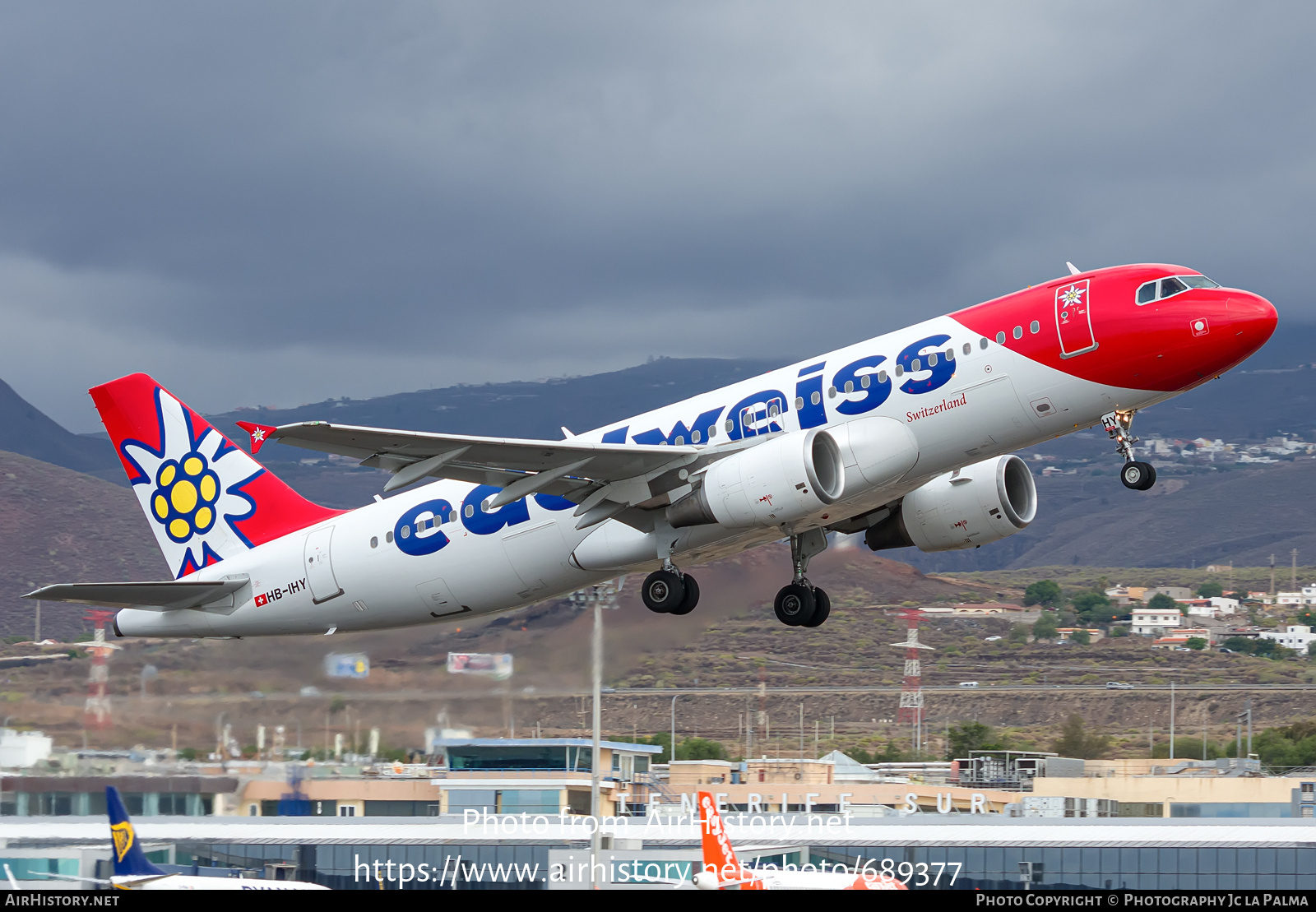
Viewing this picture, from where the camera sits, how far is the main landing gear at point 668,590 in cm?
3553

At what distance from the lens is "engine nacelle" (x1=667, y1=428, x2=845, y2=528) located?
106ft

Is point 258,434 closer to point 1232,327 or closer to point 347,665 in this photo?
point 347,665

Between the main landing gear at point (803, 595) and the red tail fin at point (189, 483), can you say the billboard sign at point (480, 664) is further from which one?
the main landing gear at point (803, 595)

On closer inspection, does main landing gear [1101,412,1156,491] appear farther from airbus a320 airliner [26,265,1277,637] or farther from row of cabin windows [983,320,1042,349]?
row of cabin windows [983,320,1042,349]

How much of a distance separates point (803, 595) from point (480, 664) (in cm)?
861

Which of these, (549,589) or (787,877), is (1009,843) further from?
(549,589)

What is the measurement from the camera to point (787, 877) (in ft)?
129

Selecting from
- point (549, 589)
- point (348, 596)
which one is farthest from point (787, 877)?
point (348, 596)

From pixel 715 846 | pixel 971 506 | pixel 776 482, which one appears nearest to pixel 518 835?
pixel 715 846

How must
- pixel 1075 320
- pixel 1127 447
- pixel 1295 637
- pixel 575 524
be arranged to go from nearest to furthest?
pixel 1075 320 < pixel 1127 447 < pixel 575 524 < pixel 1295 637

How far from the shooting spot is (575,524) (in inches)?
1409

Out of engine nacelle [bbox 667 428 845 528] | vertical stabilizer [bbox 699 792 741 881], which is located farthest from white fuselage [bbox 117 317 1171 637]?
vertical stabilizer [bbox 699 792 741 881]

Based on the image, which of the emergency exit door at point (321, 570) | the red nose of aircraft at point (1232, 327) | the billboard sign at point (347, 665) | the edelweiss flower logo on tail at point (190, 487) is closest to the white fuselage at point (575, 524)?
the emergency exit door at point (321, 570)

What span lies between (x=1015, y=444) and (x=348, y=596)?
1566 centimetres
